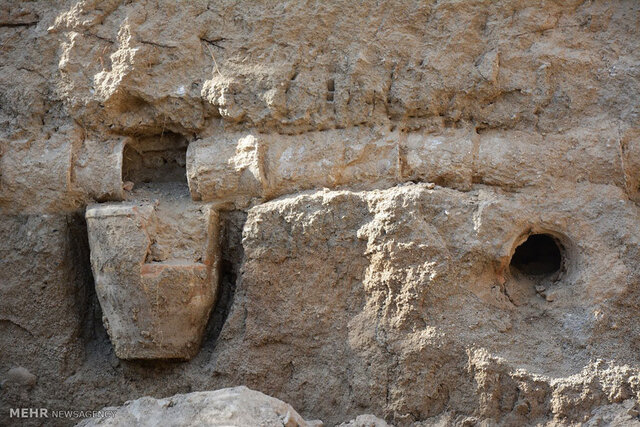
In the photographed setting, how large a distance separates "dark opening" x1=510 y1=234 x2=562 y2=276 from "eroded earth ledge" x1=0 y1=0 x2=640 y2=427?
A: 0.4 inches

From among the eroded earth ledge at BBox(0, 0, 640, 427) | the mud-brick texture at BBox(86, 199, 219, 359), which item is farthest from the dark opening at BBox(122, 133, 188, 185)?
the mud-brick texture at BBox(86, 199, 219, 359)

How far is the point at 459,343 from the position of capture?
2.59 metres

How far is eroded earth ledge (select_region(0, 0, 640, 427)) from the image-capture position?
2.61 metres

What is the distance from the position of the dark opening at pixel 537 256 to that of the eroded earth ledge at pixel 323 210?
0.03ft

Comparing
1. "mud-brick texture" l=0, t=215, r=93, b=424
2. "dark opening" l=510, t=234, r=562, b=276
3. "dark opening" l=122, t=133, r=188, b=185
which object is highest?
"dark opening" l=122, t=133, r=188, b=185

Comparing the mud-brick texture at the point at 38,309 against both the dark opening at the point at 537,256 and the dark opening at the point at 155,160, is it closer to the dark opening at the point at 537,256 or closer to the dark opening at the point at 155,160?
the dark opening at the point at 155,160

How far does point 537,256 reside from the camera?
289 centimetres

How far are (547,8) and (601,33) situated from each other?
0.71 ft

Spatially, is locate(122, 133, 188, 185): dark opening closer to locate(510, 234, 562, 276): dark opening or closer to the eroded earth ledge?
the eroded earth ledge

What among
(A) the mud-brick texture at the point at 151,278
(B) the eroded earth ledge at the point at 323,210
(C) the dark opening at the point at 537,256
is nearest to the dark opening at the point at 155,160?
(B) the eroded earth ledge at the point at 323,210

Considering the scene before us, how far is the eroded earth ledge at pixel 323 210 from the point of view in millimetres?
2605

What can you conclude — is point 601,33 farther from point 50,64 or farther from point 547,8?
point 50,64

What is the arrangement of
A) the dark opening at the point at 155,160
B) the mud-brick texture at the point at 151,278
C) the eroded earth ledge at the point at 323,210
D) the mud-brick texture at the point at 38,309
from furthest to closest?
the dark opening at the point at 155,160 → the mud-brick texture at the point at 38,309 → the mud-brick texture at the point at 151,278 → the eroded earth ledge at the point at 323,210

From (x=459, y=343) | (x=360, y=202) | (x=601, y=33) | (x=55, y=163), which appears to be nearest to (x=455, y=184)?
(x=360, y=202)
